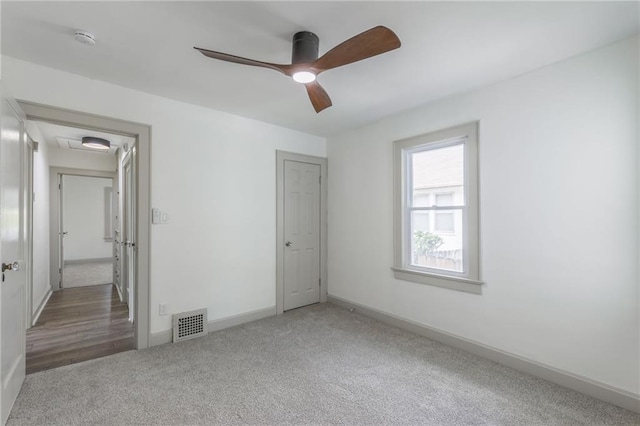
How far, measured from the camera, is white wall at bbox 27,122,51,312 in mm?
3838

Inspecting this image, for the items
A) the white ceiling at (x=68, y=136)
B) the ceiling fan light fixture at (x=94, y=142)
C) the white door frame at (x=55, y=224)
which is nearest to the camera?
the white ceiling at (x=68, y=136)

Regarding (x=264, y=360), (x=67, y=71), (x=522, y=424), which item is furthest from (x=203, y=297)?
(x=522, y=424)

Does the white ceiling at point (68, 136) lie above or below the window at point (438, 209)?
above

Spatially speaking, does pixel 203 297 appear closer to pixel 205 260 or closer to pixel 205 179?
pixel 205 260

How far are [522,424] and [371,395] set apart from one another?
0.95 metres

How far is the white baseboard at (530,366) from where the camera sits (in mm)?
2029

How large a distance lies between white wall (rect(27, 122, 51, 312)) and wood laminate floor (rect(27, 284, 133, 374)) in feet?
1.02

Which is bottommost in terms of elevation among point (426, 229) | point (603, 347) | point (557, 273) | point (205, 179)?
point (603, 347)

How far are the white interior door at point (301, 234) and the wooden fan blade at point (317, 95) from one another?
171cm

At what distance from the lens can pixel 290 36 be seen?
78.7 inches

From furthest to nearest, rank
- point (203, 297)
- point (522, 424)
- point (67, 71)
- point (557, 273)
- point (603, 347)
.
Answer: point (203, 297), point (67, 71), point (557, 273), point (603, 347), point (522, 424)

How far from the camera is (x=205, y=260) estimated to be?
3.29 metres

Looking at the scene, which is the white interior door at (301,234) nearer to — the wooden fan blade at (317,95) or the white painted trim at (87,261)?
the wooden fan blade at (317,95)

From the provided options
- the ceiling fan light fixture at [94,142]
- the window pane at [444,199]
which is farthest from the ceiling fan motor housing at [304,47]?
the ceiling fan light fixture at [94,142]
